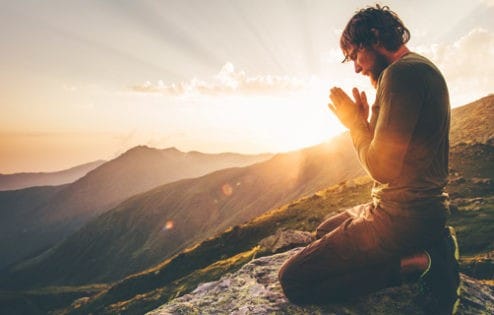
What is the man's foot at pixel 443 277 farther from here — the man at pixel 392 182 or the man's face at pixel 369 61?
the man's face at pixel 369 61

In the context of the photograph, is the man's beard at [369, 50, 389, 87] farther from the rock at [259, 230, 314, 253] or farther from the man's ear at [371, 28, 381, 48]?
the rock at [259, 230, 314, 253]

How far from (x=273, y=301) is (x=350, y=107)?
4.16m

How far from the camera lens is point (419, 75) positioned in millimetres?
4645

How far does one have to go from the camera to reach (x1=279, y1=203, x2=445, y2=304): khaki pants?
208 inches

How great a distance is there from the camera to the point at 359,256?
576 cm

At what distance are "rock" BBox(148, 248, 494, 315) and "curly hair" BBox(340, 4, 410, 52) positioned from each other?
473 centimetres

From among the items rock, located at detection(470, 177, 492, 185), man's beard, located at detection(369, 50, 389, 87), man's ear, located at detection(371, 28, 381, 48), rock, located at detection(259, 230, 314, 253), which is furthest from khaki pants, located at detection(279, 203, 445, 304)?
Answer: rock, located at detection(470, 177, 492, 185)

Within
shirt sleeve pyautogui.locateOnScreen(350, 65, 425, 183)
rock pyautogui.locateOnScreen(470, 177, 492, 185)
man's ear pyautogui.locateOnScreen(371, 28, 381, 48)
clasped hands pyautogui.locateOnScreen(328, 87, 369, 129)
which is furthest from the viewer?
rock pyautogui.locateOnScreen(470, 177, 492, 185)

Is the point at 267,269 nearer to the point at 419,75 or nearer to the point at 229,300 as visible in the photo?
the point at 229,300

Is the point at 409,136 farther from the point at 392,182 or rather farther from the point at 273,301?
the point at 273,301

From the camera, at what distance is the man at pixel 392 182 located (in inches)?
185

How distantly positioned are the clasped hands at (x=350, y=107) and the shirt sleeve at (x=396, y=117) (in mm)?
543

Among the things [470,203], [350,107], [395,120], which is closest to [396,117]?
[395,120]

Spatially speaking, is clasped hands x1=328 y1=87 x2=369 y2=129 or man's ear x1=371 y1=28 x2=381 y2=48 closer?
man's ear x1=371 y1=28 x2=381 y2=48
